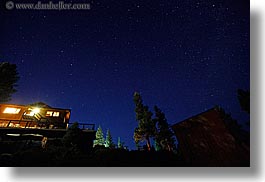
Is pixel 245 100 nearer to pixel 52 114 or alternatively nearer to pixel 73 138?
pixel 73 138

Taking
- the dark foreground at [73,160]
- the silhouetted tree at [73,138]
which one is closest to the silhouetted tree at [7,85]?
the silhouetted tree at [73,138]

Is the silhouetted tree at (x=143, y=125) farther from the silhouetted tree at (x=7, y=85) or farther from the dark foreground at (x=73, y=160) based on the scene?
the dark foreground at (x=73, y=160)

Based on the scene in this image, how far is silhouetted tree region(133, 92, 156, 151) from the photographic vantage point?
1620cm

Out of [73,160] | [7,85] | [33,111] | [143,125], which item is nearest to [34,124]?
[33,111]

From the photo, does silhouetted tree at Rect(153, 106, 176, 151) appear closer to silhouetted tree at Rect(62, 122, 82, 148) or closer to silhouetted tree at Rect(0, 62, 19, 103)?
silhouetted tree at Rect(62, 122, 82, 148)

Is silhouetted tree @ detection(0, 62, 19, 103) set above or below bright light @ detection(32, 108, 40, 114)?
above

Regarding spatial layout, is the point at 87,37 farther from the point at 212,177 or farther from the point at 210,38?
the point at 212,177

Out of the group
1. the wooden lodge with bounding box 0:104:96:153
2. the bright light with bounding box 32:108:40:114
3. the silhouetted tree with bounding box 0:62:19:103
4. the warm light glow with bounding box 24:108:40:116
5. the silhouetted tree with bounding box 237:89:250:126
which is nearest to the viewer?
the silhouetted tree with bounding box 237:89:250:126

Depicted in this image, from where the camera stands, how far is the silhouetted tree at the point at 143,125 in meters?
16.2

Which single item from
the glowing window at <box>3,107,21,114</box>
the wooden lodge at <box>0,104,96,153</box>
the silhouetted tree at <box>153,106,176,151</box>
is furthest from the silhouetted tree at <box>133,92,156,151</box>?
the glowing window at <box>3,107,21,114</box>

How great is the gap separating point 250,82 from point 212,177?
2.22 metres

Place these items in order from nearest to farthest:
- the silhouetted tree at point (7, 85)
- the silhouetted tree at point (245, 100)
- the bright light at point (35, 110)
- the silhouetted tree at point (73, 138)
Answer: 1. the silhouetted tree at point (245, 100)
2. the silhouetted tree at point (73, 138)
3. the silhouetted tree at point (7, 85)
4. the bright light at point (35, 110)

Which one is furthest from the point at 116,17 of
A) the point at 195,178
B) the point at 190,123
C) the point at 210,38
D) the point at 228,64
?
the point at 195,178

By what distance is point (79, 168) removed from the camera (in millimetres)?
3771
